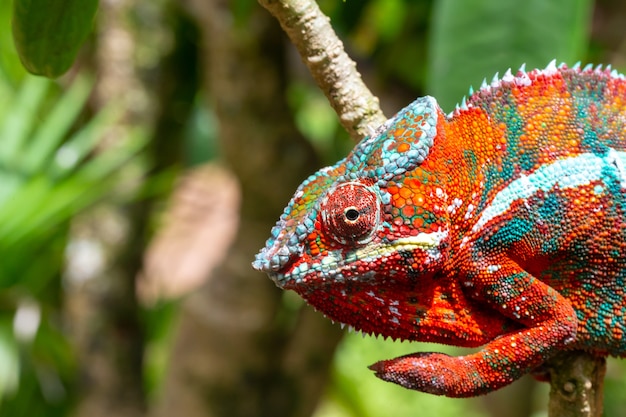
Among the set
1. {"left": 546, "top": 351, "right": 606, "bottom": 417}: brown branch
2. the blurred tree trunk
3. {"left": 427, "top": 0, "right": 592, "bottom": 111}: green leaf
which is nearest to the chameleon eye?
{"left": 546, "top": 351, "right": 606, "bottom": 417}: brown branch

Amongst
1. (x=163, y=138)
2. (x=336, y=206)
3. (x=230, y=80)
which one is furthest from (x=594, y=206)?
(x=163, y=138)

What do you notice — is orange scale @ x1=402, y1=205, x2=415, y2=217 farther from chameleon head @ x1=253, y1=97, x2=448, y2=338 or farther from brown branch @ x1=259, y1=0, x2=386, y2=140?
brown branch @ x1=259, y1=0, x2=386, y2=140

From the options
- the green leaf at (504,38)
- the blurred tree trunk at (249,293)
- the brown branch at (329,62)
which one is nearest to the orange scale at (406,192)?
the brown branch at (329,62)

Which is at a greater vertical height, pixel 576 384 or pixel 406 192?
pixel 406 192

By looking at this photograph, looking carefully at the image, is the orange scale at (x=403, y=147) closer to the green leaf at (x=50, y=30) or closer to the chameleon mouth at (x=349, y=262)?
the chameleon mouth at (x=349, y=262)

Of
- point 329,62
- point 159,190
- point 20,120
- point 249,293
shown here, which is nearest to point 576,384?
point 329,62

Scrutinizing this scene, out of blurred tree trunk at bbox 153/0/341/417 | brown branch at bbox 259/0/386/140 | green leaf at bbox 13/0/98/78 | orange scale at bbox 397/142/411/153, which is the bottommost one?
orange scale at bbox 397/142/411/153

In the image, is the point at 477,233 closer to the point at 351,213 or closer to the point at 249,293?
the point at 351,213
